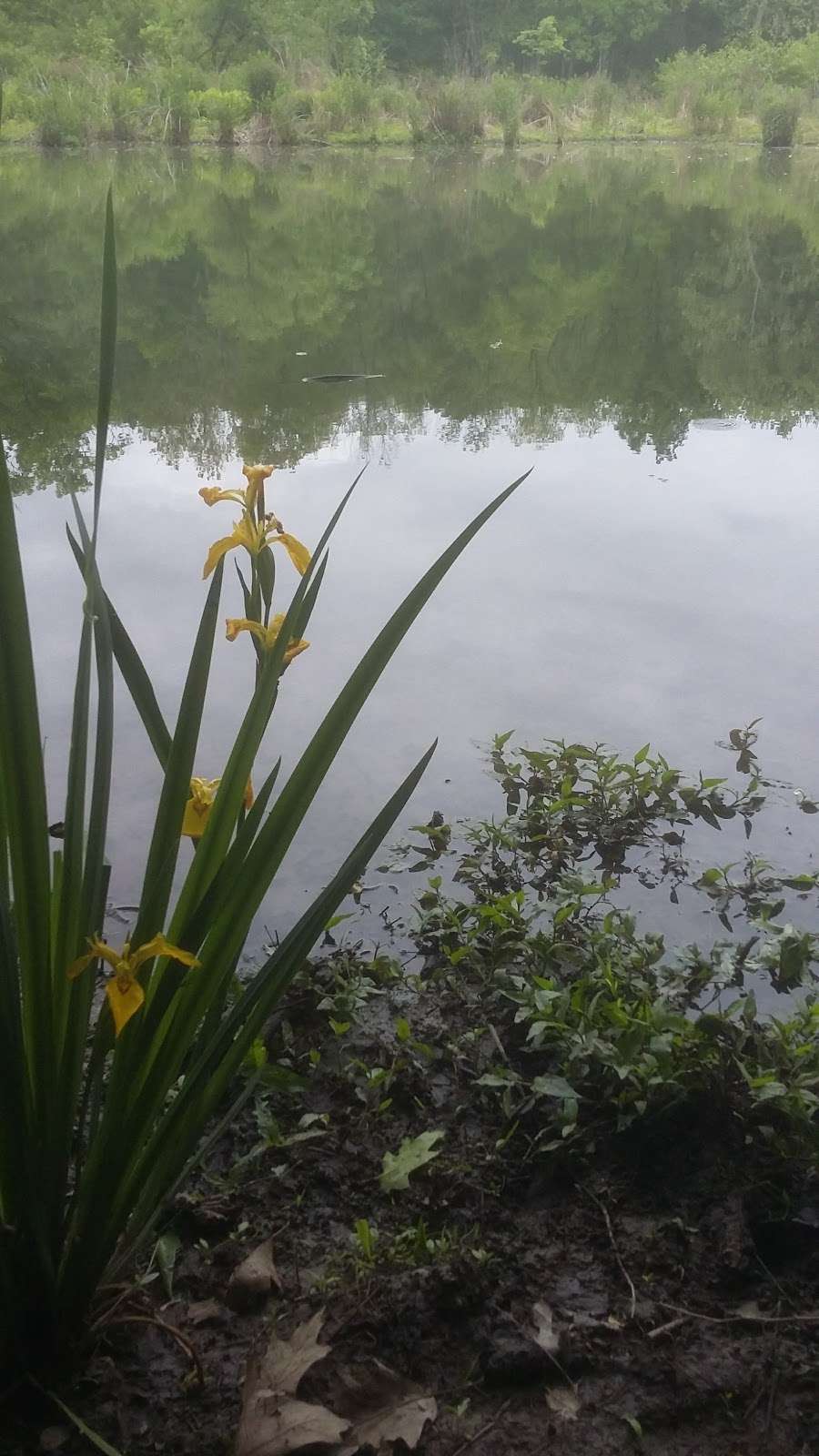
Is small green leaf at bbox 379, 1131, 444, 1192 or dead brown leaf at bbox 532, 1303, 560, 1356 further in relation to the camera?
small green leaf at bbox 379, 1131, 444, 1192

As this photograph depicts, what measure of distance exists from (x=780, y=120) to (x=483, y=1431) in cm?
2202

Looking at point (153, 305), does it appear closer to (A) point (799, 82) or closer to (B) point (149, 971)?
(B) point (149, 971)

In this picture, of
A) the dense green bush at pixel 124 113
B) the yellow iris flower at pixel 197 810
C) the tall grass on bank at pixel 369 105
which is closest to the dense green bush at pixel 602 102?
the tall grass on bank at pixel 369 105

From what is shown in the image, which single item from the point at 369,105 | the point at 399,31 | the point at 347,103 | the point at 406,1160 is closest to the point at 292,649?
the point at 406,1160

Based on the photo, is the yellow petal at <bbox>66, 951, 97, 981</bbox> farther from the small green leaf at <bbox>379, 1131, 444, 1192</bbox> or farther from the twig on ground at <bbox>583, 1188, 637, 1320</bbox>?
the twig on ground at <bbox>583, 1188, 637, 1320</bbox>

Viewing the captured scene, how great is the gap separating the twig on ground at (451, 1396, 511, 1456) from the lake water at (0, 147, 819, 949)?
Answer: 824 millimetres

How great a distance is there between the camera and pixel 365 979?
55.8 inches

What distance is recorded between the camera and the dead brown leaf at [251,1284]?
97 centimetres

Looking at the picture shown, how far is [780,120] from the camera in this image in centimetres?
1841

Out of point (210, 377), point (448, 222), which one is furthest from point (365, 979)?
point (448, 222)

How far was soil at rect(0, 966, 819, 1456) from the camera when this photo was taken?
87cm

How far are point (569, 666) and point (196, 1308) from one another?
168cm

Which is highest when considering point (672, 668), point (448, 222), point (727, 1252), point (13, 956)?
point (448, 222)

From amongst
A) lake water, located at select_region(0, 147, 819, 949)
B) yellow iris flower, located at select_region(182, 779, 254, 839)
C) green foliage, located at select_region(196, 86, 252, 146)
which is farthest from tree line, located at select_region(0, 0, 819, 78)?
yellow iris flower, located at select_region(182, 779, 254, 839)
